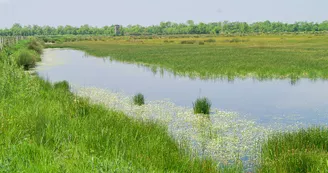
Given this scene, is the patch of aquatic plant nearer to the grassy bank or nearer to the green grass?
the green grass

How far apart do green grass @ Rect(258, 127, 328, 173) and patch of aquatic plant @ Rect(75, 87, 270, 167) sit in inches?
22.3

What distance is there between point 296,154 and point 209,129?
493 centimetres

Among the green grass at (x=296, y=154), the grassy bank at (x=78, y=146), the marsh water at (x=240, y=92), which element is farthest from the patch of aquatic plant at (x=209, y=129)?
the marsh water at (x=240, y=92)

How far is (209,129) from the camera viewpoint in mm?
12781

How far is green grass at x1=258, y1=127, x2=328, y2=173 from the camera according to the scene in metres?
7.70

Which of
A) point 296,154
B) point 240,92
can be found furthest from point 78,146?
point 240,92

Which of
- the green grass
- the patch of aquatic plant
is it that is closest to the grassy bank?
the patch of aquatic plant

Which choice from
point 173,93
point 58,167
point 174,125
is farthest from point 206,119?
point 58,167

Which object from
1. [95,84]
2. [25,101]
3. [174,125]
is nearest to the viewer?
[25,101]

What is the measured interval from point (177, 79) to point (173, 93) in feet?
18.2

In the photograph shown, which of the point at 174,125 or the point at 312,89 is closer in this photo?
the point at 174,125

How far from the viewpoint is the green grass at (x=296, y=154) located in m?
7.70

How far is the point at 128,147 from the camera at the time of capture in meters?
7.97

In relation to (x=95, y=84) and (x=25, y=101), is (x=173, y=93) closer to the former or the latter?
(x=95, y=84)
